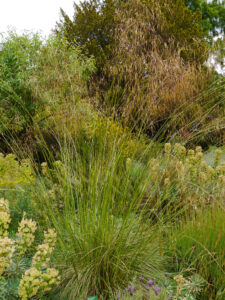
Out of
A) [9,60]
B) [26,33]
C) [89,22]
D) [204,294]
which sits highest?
[89,22]

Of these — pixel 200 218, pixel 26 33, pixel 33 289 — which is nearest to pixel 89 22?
pixel 26 33

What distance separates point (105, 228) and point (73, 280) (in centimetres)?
38

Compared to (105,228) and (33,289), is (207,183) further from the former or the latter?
(33,289)

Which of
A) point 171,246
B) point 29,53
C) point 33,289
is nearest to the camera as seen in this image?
point 33,289

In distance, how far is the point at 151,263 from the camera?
1.96m

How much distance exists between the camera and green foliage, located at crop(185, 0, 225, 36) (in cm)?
1794

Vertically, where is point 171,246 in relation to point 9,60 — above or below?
below

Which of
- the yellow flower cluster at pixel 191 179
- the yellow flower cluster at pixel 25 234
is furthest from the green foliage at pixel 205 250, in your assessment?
the yellow flower cluster at pixel 25 234

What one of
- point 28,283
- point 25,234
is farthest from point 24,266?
point 28,283

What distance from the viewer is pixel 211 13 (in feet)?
59.3

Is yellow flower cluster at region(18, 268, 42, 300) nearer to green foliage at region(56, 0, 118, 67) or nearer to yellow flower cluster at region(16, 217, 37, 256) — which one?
yellow flower cluster at region(16, 217, 37, 256)

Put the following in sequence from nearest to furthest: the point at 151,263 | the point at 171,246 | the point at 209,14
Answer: the point at 151,263 → the point at 171,246 → the point at 209,14

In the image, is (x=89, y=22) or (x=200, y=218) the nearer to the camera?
(x=200, y=218)

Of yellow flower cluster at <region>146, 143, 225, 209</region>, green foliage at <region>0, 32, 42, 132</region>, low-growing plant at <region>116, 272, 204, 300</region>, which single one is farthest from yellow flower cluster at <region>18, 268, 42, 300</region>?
green foliage at <region>0, 32, 42, 132</region>
